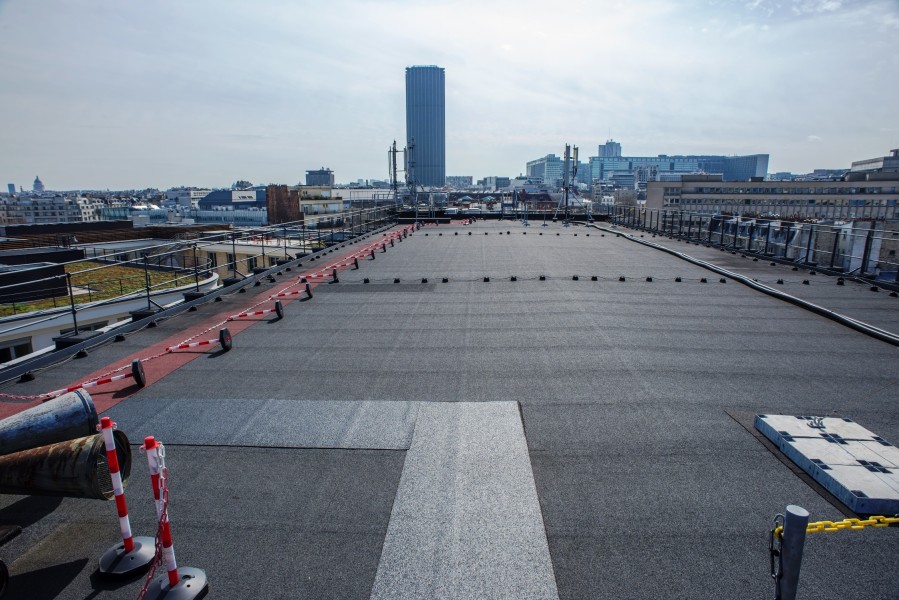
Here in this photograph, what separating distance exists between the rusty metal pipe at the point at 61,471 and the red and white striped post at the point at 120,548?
388 millimetres

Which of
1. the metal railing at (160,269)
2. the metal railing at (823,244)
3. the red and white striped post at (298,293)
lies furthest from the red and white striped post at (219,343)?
the metal railing at (823,244)

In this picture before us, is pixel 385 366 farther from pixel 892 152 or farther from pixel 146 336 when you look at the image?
pixel 892 152

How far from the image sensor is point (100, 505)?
3777 mm

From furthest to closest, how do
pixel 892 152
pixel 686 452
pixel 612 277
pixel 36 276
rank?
pixel 892 152 → pixel 36 276 → pixel 612 277 → pixel 686 452

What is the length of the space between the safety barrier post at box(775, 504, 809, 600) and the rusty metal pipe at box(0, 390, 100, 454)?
15.2 ft

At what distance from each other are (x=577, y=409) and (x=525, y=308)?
167 inches

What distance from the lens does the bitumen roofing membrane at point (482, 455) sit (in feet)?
10.1

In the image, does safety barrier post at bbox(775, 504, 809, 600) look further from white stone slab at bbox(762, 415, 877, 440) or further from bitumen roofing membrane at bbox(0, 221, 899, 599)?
white stone slab at bbox(762, 415, 877, 440)

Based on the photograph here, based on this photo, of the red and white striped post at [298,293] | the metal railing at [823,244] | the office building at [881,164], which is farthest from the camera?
the office building at [881,164]

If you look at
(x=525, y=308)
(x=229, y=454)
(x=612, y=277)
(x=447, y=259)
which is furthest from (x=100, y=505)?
(x=447, y=259)

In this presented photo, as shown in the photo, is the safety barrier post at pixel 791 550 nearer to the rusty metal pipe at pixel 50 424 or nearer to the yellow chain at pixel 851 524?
the yellow chain at pixel 851 524

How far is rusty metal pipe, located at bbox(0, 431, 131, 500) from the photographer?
3.33 metres

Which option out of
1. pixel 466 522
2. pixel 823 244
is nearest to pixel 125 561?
pixel 466 522

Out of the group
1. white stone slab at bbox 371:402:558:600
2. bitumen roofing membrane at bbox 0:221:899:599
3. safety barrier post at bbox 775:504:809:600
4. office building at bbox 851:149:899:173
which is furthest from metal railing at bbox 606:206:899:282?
office building at bbox 851:149:899:173
